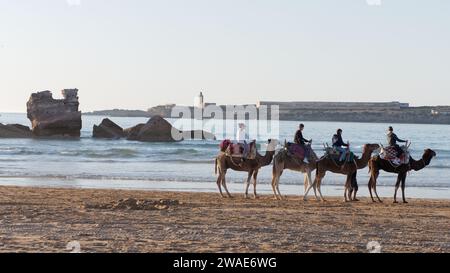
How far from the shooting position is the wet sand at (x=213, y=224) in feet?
38.1

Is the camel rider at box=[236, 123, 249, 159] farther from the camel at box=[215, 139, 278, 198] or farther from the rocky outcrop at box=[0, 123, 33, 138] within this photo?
the rocky outcrop at box=[0, 123, 33, 138]

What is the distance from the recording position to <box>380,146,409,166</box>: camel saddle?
21.0 meters

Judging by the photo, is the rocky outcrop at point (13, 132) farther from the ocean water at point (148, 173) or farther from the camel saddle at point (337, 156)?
the camel saddle at point (337, 156)

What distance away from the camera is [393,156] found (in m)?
21.0

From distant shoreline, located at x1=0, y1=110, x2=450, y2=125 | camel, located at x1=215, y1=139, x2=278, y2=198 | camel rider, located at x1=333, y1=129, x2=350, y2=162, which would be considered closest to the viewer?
camel rider, located at x1=333, y1=129, x2=350, y2=162

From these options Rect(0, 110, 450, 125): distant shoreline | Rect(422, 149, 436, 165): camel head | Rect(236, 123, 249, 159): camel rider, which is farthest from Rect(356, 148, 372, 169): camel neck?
Rect(0, 110, 450, 125): distant shoreline

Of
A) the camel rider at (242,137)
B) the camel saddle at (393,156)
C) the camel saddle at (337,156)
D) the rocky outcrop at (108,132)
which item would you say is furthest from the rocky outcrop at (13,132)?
the camel saddle at (393,156)

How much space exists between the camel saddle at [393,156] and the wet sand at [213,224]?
1.43 metres

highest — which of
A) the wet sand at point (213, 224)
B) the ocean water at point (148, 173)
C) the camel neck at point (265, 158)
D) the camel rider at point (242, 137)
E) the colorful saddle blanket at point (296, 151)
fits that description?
the camel rider at point (242, 137)

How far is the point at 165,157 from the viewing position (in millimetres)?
A: 43781

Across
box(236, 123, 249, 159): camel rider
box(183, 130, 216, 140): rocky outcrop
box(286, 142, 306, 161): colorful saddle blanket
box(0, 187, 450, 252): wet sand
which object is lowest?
box(0, 187, 450, 252): wet sand

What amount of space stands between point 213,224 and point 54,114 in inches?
2235

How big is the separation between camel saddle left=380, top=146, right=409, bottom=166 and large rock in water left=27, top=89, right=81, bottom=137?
49.9 metres
